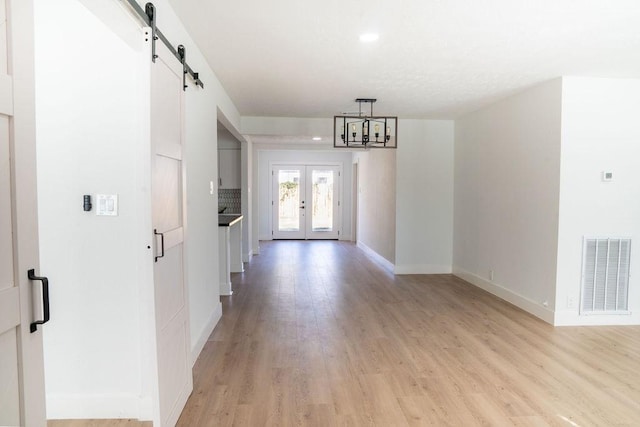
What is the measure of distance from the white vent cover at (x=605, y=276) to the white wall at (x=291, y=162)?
7.01 m

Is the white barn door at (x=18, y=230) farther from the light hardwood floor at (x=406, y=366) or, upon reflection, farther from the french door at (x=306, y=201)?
the french door at (x=306, y=201)

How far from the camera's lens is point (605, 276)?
3.75 meters

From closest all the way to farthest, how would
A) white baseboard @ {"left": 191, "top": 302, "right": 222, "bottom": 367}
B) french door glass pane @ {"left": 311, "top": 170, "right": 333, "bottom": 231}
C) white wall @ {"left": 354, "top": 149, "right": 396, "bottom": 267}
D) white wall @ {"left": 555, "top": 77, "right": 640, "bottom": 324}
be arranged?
1. white baseboard @ {"left": 191, "top": 302, "right": 222, "bottom": 367}
2. white wall @ {"left": 555, "top": 77, "right": 640, "bottom": 324}
3. white wall @ {"left": 354, "top": 149, "right": 396, "bottom": 267}
4. french door glass pane @ {"left": 311, "top": 170, "right": 333, "bottom": 231}

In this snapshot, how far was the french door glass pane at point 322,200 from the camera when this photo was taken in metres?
10.4

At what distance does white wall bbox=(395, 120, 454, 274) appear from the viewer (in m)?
5.96

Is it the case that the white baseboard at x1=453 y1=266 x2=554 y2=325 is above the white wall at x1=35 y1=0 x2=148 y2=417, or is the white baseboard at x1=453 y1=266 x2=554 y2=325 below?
below

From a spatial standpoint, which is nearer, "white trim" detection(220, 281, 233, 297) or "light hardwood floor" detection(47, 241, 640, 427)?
"light hardwood floor" detection(47, 241, 640, 427)

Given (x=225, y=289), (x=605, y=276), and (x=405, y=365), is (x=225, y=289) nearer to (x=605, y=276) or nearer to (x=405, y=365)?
(x=405, y=365)

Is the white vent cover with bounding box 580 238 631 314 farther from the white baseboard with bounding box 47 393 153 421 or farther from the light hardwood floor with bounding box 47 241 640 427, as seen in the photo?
the white baseboard with bounding box 47 393 153 421

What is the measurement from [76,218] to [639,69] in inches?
184

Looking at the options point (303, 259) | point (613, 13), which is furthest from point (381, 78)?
point (303, 259)

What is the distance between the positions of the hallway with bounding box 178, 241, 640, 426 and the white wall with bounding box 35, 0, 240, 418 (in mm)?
568

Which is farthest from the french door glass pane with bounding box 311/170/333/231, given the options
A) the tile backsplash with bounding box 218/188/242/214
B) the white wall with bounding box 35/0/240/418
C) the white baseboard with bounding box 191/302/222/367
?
the white wall with bounding box 35/0/240/418

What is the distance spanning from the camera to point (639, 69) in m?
3.40
